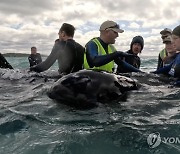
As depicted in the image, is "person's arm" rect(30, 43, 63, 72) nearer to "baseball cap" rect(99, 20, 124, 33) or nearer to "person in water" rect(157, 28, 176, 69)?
"baseball cap" rect(99, 20, 124, 33)

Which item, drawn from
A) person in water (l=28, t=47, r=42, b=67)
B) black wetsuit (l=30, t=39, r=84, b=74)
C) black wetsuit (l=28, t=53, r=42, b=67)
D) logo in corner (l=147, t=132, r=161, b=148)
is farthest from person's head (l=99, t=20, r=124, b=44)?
person in water (l=28, t=47, r=42, b=67)

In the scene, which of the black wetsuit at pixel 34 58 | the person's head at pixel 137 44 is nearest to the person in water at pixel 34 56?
the black wetsuit at pixel 34 58

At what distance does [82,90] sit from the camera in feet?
16.9

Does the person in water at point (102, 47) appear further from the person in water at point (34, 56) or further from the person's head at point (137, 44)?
the person in water at point (34, 56)

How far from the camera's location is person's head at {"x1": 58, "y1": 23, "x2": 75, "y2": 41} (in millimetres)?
7879

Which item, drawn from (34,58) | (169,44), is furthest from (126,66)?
(34,58)

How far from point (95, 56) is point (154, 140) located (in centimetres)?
344

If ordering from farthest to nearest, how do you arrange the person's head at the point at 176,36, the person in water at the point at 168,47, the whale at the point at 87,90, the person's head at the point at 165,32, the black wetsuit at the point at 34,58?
the black wetsuit at the point at 34,58
the person's head at the point at 165,32
the person in water at the point at 168,47
the person's head at the point at 176,36
the whale at the point at 87,90

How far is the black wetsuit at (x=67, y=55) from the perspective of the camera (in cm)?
785

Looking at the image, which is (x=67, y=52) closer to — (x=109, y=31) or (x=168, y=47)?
(x=109, y=31)

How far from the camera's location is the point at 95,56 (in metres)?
6.93

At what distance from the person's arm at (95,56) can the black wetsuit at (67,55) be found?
77 centimetres

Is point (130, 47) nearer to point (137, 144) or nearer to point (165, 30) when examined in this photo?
point (165, 30)

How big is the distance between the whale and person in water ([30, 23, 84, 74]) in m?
2.45
